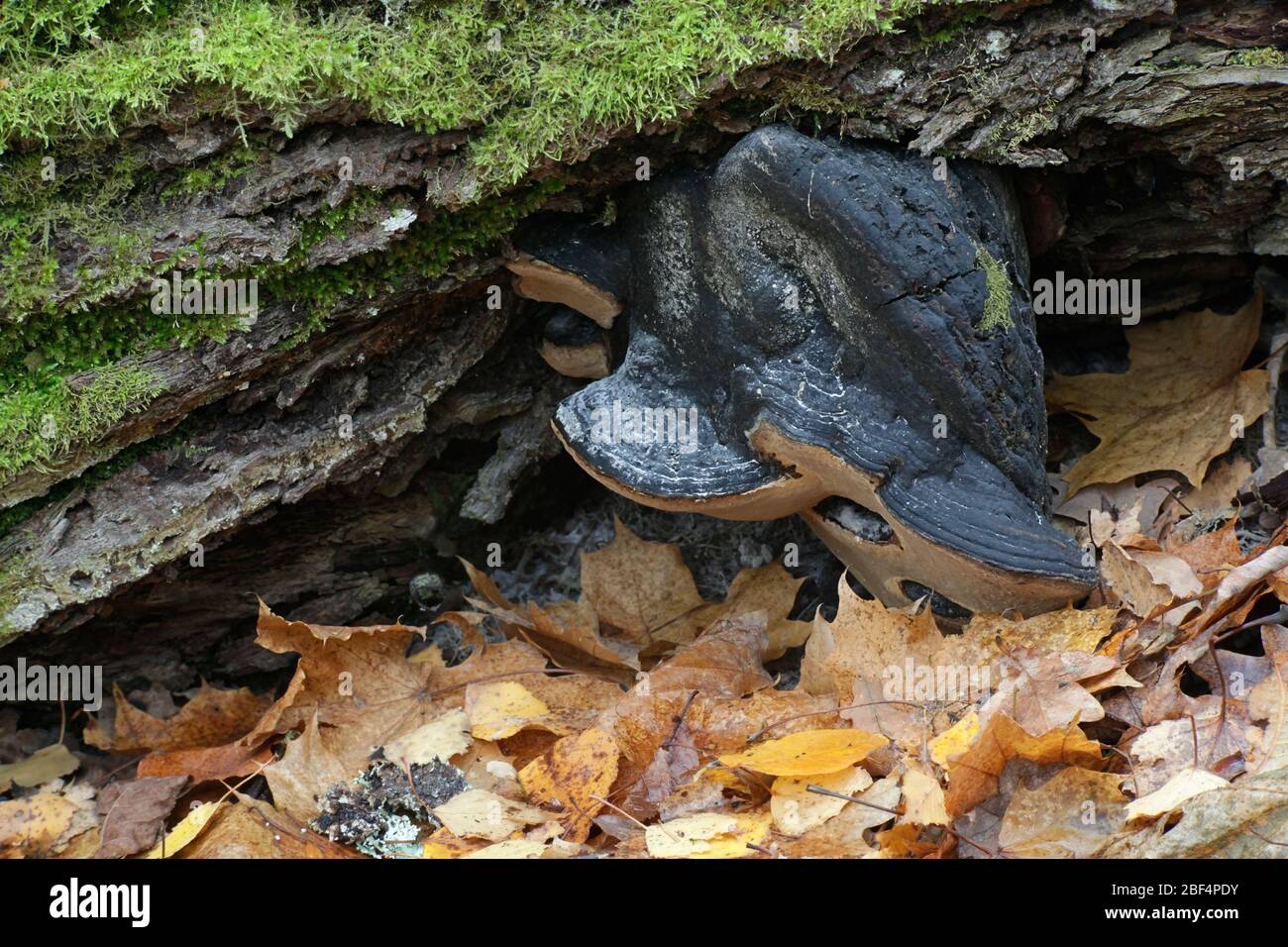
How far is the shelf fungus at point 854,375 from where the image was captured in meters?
3.04

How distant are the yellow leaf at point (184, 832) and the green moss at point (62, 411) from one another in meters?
1.12

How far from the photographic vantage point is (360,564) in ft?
13.4

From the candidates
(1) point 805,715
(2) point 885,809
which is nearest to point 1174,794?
(2) point 885,809

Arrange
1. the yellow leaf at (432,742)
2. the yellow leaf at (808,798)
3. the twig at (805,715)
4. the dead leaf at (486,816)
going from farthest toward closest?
the yellow leaf at (432,742)
the twig at (805,715)
the dead leaf at (486,816)
the yellow leaf at (808,798)

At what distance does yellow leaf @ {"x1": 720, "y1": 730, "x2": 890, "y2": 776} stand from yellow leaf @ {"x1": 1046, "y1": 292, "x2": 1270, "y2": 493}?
173 cm

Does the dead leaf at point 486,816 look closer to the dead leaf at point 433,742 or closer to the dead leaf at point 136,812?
the dead leaf at point 433,742

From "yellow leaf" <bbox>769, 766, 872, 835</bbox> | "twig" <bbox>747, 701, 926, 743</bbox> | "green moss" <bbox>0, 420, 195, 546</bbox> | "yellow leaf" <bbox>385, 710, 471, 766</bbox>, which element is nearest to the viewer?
"yellow leaf" <bbox>769, 766, 872, 835</bbox>

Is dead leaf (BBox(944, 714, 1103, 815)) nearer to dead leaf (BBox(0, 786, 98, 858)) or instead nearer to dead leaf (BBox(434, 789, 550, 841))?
dead leaf (BBox(434, 789, 550, 841))

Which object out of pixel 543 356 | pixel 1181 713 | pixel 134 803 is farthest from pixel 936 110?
pixel 134 803

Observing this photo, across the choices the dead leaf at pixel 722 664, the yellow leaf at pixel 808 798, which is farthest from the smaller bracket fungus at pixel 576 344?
the yellow leaf at pixel 808 798

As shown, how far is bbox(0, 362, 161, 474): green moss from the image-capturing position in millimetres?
3281

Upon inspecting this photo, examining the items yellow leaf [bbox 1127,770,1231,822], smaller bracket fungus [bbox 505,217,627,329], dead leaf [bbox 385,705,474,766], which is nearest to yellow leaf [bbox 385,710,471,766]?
dead leaf [bbox 385,705,474,766]

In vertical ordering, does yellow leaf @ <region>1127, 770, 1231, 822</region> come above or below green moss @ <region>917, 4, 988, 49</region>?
below
